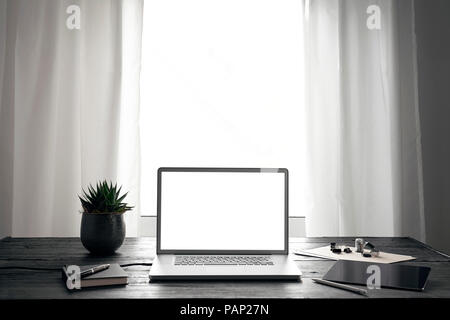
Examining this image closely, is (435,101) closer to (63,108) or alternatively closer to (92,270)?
(63,108)

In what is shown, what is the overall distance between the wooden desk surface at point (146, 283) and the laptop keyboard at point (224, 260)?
9 cm

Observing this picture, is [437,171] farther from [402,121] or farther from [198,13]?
[198,13]

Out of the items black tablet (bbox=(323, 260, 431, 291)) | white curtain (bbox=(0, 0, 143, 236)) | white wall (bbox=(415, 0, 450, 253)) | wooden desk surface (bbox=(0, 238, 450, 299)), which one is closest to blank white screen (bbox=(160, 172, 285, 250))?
wooden desk surface (bbox=(0, 238, 450, 299))

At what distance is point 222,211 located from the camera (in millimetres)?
1285

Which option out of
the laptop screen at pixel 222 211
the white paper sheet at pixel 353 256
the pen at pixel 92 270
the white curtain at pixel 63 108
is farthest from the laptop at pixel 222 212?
the white curtain at pixel 63 108

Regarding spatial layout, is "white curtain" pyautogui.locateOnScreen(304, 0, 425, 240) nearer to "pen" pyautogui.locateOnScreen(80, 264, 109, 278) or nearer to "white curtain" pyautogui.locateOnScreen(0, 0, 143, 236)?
"white curtain" pyautogui.locateOnScreen(0, 0, 143, 236)

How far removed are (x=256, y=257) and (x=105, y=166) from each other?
1.27 m

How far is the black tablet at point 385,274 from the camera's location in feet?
3.27

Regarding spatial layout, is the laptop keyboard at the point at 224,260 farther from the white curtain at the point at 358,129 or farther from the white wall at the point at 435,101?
the white wall at the point at 435,101

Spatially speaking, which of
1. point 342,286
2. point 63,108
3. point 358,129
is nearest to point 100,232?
point 342,286

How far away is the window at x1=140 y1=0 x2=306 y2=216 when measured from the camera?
7.91ft

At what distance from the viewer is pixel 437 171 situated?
7.74ft

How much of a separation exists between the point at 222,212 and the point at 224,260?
5.8 inches
